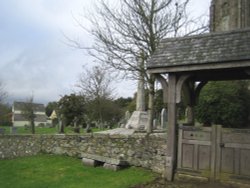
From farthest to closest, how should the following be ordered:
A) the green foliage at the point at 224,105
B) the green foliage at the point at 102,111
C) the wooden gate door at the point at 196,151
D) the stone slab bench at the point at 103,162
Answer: the green foliage at the point at 102,111
the green foliage at the point at 224,105
the stone slab bench at the point at 103,162
the wooden gate door at the point at 196,151

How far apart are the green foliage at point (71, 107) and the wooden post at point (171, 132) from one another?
2557 centimetres

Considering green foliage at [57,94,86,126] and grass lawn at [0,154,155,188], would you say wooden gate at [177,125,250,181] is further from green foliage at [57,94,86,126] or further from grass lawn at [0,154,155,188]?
green foliage at [57,94,86,126]

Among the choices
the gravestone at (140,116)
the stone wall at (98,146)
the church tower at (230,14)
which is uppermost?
the church tower at (230,14)

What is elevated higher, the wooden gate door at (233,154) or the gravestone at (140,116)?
the gravestone at (140,116)

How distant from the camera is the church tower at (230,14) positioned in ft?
109

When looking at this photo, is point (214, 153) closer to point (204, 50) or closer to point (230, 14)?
point (204, 50)

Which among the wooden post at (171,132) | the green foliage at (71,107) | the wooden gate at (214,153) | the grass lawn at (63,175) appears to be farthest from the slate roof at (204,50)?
the green foliage at (71,107)

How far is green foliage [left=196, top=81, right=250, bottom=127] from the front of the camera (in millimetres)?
18922

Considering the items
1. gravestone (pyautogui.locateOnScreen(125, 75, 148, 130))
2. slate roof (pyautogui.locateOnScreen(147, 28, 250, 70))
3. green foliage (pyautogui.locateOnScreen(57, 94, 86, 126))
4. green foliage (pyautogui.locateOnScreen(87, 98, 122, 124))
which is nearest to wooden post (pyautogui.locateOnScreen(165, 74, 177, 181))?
slate roof (pyautogui.locateOnScreen(147, 28, 250, 70))

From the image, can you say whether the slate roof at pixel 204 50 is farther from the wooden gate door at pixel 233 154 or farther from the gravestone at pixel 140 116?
the gravestone at pixel 140 116

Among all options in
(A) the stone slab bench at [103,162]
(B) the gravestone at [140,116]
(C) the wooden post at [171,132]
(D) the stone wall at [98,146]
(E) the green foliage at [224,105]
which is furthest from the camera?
(B) the gravestone at [140,116]

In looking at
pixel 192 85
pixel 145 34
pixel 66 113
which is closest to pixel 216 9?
pixel 66 113

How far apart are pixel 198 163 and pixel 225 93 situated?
9.70m

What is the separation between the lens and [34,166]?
50.4ft
